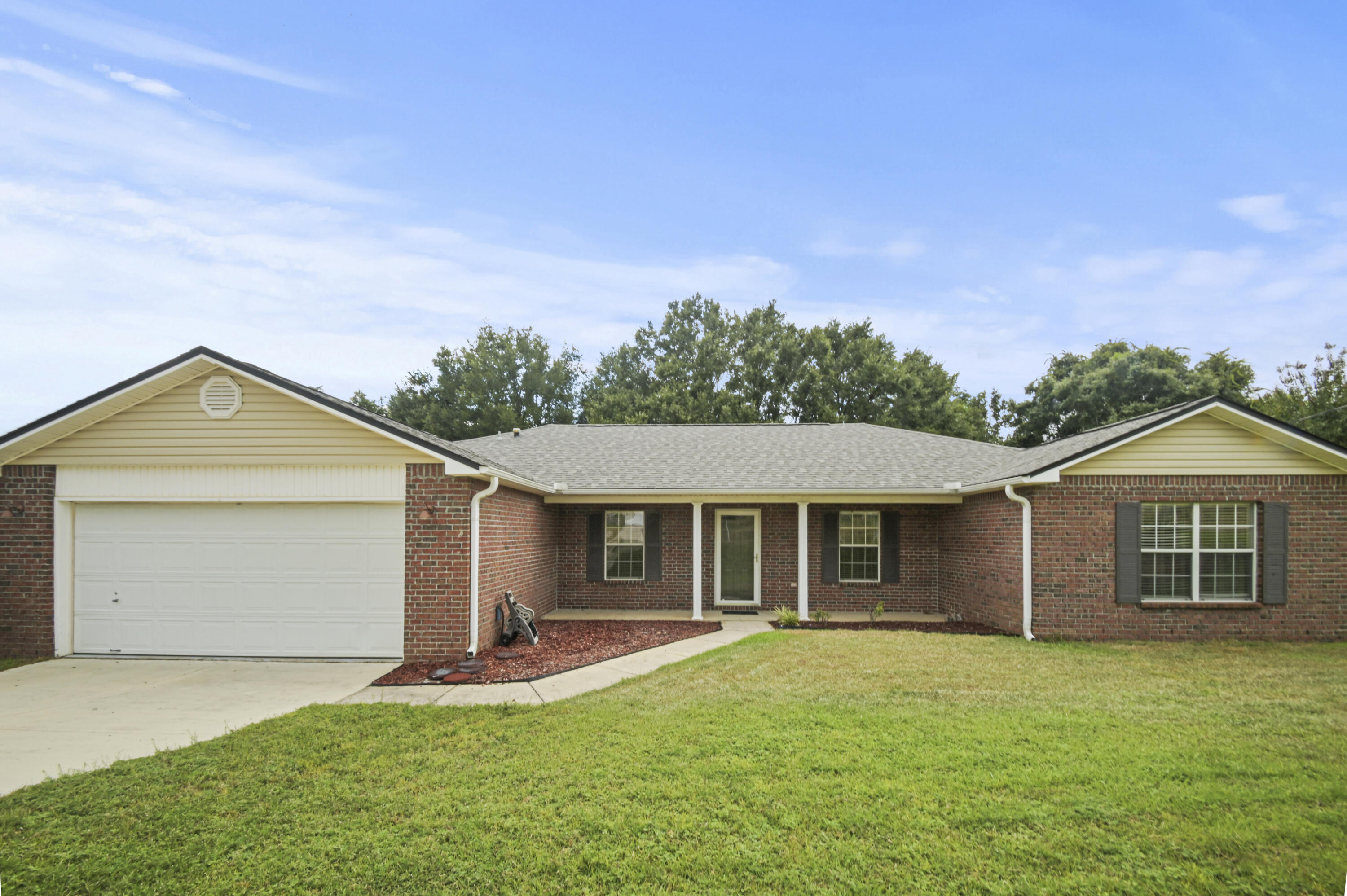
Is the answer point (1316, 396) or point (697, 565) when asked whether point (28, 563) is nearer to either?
point (697, 565)

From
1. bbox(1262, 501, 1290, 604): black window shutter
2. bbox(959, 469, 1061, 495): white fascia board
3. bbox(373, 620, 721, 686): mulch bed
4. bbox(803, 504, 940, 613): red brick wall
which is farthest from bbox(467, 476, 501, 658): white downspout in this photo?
bbox(1262, 501, 1290, 604): black window shutter

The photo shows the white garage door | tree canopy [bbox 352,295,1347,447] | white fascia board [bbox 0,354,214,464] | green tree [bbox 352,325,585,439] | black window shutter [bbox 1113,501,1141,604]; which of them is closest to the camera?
white fascia board [bbox 0,354,214,464]

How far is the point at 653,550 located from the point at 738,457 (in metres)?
2.85

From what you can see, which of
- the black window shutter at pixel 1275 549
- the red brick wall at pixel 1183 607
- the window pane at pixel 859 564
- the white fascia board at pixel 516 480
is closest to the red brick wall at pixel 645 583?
the white fascia board at pixel 516 480

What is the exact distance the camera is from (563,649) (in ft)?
31.0

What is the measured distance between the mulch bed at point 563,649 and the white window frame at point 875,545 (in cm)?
336

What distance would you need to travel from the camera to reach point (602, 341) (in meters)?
37.2

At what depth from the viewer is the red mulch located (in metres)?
10.9

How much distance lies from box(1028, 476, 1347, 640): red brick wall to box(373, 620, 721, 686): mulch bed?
565 centimetres

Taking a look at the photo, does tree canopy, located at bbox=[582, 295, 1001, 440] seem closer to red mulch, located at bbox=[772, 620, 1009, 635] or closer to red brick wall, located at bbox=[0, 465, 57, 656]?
red mulch, located at bbox=[772, 620, 1009, 635]

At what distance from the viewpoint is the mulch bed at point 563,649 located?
7875mm

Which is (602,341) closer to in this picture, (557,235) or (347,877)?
(557,235)

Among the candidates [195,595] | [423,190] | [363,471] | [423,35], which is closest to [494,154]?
[423,190]

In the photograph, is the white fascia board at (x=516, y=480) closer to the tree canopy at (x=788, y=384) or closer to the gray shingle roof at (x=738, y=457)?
the gray shingle roof at (x=738, y=457)
